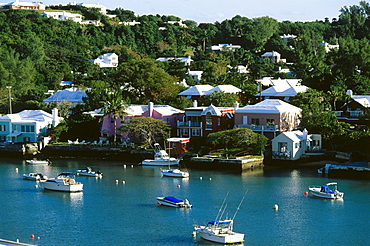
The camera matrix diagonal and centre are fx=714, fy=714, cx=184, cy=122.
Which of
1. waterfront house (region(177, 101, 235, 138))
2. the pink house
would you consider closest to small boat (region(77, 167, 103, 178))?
the pink house

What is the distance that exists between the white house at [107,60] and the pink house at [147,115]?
7319cm

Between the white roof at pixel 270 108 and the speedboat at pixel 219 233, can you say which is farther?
the white roof at pixel 270 108

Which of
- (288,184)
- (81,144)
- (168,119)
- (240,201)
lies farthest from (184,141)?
(240,201)

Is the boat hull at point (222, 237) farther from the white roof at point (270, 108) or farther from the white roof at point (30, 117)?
the white roof at point (30, 117)

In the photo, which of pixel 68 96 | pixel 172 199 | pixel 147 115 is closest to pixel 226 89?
pixel 147 115

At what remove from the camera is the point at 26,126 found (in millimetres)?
83438

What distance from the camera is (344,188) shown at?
57.8m

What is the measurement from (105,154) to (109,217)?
28.7 metres

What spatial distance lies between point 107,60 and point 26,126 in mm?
76547

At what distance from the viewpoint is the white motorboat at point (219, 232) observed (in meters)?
41.1

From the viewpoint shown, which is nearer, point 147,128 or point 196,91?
point 147,128

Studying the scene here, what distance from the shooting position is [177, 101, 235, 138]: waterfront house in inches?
2982

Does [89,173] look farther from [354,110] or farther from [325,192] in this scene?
[354,110]

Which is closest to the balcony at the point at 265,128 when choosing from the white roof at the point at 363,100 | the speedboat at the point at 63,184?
the white roof at the point at 363,100
